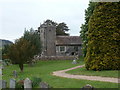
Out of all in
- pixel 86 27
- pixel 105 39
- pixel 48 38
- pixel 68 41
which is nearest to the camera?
pixel 105 39

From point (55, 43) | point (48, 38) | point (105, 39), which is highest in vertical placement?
point (48, 38)

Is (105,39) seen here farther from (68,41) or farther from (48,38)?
(68,41)

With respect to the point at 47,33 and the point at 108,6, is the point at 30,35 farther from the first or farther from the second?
the point at 108,6

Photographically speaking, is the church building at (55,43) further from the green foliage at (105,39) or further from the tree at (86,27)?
the green foliage at (105,39)

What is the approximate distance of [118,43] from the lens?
19.2 metres

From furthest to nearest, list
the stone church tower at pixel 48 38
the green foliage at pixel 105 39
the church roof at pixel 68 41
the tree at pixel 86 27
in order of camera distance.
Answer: the church roof at pixel 68 41
the stone church tower at pixel 48 38
the tree at pixel 86 27
the green foliage at pixel 105 39

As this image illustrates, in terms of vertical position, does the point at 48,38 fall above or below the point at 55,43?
above

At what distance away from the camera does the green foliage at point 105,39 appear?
62.2 feet

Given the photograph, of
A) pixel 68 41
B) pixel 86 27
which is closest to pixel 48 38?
pixel 68 41

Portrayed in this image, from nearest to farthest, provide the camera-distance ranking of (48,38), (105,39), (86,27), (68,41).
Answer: (105,39) → (86,27) → (48,38) → (68,41)

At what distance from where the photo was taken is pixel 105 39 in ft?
63.8

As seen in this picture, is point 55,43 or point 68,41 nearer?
point 55,43

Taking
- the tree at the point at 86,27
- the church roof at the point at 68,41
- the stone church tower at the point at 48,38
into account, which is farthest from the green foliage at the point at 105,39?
the church roof at the point at 68,41

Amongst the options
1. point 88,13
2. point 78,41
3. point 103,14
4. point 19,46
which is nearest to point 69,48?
point 78,41
